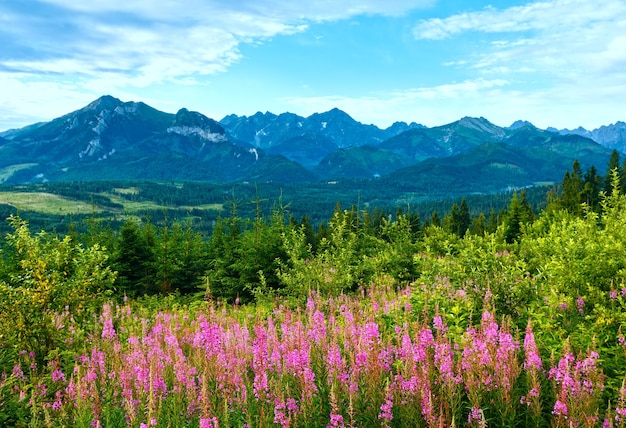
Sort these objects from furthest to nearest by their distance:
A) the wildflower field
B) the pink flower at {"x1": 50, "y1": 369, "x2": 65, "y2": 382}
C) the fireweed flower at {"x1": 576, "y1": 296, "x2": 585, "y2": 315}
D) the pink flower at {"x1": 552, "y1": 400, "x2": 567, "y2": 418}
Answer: the pink flower at {"x1": 50, "y1": 369, "x2": 65, "y2": 382}, the fireweed flower at {"x1": 576, "y1": 296, "x2": 585, "y2": 315}, the wildflower field, the pink flower at {"x1": 552, "y1": 400, "x2": 567, "y2": 418}

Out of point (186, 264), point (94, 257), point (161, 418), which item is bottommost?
point (186, 264)

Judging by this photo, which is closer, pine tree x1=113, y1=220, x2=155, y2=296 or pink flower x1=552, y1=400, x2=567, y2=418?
pink flower x1=552, y1=400, x2=567, y2=418

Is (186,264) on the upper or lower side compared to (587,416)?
lower

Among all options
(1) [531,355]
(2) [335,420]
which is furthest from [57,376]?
(1) [531,355]

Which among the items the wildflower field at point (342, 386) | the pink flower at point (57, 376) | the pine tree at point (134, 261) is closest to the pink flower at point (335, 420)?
the wildflower field at point (342, 386)

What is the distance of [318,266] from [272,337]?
9745mm

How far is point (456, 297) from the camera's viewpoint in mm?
7879

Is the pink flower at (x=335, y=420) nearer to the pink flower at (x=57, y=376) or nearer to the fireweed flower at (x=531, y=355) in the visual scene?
the fireweed flower at (x=531, y=355)

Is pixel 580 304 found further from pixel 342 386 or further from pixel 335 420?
pixel 335 420

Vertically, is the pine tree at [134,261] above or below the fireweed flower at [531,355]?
below

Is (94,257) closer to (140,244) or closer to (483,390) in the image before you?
(483,390)

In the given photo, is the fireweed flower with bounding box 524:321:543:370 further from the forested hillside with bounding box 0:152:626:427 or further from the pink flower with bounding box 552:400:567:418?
the pink flower with bounding box 552:400:567:418

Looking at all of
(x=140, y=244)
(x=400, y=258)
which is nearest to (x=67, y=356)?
(x=400, y=258)

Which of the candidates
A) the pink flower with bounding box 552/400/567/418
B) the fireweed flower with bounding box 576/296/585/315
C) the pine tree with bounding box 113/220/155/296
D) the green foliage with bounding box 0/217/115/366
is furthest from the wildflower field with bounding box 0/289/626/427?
the pine tree with bounding box 113/220/155/296
